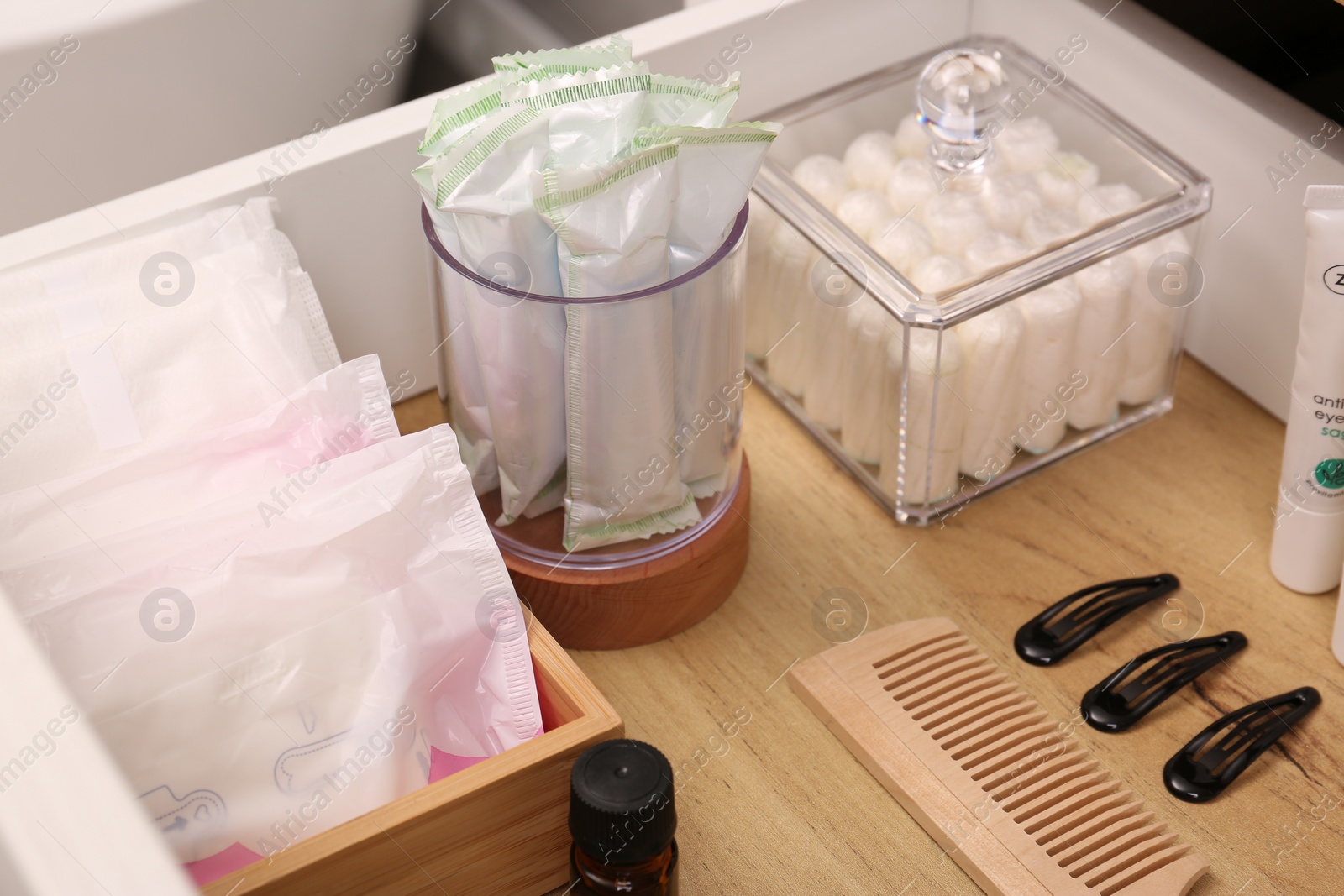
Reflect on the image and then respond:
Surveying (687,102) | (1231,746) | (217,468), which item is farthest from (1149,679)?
(217,468)

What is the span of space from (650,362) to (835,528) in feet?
0.77

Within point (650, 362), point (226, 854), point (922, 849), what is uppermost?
point (650, 362)

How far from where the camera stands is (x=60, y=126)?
98cm

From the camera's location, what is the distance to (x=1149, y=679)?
2.36 feet

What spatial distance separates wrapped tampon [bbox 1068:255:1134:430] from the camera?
788 millimetres

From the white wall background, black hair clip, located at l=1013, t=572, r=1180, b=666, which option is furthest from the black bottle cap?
the white wall background

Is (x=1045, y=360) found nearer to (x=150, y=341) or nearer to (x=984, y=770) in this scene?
(x=984, y=770)

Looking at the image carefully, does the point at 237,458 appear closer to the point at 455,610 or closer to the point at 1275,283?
the point at 455,610

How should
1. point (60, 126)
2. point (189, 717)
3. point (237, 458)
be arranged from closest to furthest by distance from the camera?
point (189, 717), point (237, 458), point (60, 126)

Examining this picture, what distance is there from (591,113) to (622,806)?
1.03 feet

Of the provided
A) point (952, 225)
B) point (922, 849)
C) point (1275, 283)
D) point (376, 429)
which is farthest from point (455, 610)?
point (1275, 283)

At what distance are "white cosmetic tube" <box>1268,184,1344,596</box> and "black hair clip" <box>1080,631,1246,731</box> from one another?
0.06 meters

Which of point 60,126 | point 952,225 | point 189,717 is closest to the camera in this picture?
point 189,717

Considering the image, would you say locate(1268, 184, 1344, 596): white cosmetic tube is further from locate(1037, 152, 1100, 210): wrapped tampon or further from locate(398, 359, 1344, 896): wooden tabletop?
locate(1037, 152, 1100, 210): wrapped tampon
